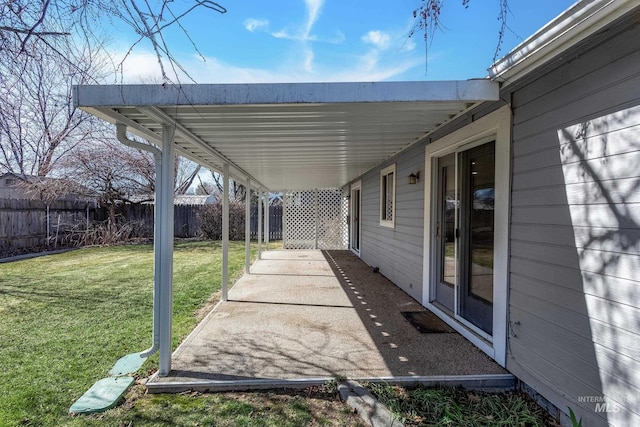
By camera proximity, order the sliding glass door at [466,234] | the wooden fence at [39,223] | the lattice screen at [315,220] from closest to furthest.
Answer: the sliding glass door at [466,234]
the wooden fence at [39,223]
the lattice screen at [315,220]

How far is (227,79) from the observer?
2.63 meters

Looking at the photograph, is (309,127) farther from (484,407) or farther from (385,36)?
(484,407)

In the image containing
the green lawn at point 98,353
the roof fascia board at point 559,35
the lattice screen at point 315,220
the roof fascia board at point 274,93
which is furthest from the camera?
the lattice screen at point 315,220

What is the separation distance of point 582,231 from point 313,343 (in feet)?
7.99

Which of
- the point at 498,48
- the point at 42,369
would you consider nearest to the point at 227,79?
the point at 498,48

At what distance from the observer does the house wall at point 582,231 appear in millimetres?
1688

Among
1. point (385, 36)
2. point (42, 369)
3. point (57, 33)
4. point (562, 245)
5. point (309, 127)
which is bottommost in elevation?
point (42, 369)

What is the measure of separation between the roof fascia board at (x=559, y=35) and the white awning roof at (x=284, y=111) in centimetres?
20

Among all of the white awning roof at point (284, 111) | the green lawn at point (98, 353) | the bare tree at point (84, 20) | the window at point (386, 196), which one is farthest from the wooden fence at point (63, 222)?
the bare tree at point (84, 20)

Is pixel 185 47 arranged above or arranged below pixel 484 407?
above

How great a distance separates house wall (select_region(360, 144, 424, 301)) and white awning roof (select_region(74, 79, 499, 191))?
2.02ft

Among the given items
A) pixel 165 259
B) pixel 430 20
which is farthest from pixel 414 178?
pixel 165 259

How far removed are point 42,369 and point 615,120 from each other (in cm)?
457

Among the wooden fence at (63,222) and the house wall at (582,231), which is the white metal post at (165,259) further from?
the wooden fence at (63,222)
